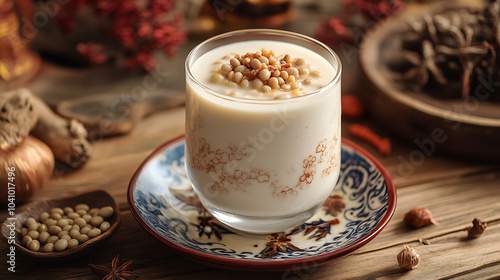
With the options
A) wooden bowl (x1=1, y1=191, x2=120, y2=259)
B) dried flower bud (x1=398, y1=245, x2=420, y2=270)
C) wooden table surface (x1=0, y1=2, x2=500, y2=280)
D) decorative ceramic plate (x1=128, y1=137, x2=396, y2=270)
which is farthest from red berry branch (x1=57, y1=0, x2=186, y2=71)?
dried flower bud (x1=398, y1=245, x2=420, y2=270)

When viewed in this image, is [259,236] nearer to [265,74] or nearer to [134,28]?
[265,74]

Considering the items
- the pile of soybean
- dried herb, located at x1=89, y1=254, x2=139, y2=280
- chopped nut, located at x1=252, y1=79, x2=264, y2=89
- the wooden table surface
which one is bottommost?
the wooden table surface

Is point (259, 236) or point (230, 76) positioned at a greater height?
point (230, 76)

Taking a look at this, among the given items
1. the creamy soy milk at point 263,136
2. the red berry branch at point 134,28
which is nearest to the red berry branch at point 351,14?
the red berry branch at point 134,28

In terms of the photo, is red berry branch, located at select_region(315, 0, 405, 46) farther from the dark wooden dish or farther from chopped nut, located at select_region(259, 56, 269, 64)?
chopped nut, located at select_region(259, 56, 269, 64)

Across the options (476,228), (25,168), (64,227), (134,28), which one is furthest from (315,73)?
(134,28)

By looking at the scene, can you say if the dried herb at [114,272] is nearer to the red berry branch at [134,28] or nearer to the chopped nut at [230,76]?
the chopped nut at [230,76]

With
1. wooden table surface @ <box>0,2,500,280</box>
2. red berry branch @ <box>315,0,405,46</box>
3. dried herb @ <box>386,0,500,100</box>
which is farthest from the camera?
red berry branch @ <box>315,0,405,46</box>
